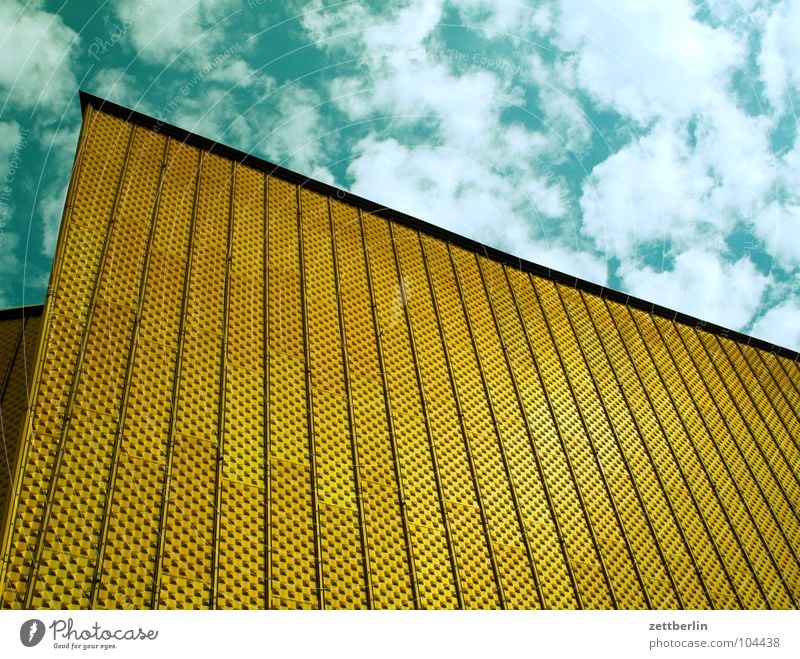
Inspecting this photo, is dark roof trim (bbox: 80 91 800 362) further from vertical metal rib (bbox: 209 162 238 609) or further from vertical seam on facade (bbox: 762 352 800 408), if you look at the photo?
vertical metal rib (bbox: 209 162 238 609)

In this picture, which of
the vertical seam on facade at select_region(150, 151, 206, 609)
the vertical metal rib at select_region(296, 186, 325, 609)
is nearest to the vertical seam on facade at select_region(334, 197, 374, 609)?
the vertical metal rib at select_region(296, 186, 325, 609)

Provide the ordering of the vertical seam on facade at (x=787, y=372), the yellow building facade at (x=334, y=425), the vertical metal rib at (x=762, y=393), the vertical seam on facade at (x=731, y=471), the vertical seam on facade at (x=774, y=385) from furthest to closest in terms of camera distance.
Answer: the vertical seam on facade at (x=787, y=372)
the vertical seam on facade at (x=774, y=385)
the vertical metal rib at (x=762, y=393)
the vertical seam on facade at (x=731, y=471)
the yellow building facade at (x=334, y=425)

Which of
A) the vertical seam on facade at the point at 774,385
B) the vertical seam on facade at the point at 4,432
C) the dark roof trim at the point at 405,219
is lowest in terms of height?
the vertical seam on facade at the point at 4,432

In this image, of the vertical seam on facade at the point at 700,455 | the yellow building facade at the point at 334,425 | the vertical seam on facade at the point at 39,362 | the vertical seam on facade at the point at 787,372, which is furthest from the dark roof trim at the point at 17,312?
the vertical seam on facade at the point at 787,372

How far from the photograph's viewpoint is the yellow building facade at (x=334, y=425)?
7.64m

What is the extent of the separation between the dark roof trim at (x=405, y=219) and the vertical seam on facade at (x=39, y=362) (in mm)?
979

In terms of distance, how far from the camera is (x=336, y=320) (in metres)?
11.7

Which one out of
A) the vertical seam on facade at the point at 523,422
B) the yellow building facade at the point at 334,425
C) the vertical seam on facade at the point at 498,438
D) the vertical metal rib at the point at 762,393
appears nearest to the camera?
the yellow building facade at the point at 334,425

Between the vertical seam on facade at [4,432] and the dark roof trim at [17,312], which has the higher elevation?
the dark roof trim at [17,312]

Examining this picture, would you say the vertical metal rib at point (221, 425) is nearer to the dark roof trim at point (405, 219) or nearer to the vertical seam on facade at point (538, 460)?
the dark roof trim at point (405, 219)

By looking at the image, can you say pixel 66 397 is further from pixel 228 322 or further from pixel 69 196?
pixel 69 196
